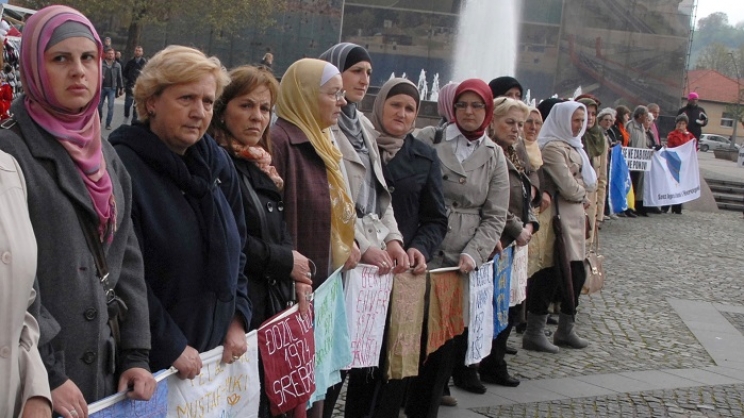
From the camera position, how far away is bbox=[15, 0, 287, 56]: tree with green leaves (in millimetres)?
39047

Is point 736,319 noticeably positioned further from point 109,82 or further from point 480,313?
point 109,82

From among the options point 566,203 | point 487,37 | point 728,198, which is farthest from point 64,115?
point 487,37

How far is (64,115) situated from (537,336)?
6245 millimetres

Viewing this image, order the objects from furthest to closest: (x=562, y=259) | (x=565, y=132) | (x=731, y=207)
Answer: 1. (x=731, y=207)
2. (x=565, y=132)
3. (x=562, y=259)

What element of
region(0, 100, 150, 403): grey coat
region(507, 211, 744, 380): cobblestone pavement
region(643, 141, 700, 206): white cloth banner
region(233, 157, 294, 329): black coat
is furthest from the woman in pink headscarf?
region(643, 141, 700, 206): white cloth banner

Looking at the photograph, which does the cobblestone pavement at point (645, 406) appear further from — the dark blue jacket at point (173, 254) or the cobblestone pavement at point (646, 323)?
the dark blue jacket at point (173, 254)

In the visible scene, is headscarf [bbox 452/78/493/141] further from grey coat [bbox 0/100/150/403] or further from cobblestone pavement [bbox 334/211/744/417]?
grey coat [bbox 0/100/150/403]

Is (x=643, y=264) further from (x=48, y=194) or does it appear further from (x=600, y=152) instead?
(x=48, y=194)

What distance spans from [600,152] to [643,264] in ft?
12.4

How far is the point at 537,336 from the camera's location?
854cm

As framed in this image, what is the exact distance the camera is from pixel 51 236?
111 inches

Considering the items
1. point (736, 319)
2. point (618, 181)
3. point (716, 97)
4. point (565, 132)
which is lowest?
point (736, 319)

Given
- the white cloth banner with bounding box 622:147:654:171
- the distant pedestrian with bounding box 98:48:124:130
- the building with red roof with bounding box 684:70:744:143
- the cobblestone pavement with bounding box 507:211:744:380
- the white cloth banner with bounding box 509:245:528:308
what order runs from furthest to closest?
the building with red roof with bounding box 684:70:744:143 → the distant pedestrian with bounding box 98:48:124:130 → the white cloth banner with bounding box 622:147:654:171 → the cobblestone pavement with bounding box 507:211:744:380 → the white cloth banner with bounding box 509:245:528:308

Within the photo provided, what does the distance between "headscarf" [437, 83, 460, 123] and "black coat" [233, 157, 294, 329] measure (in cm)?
246
